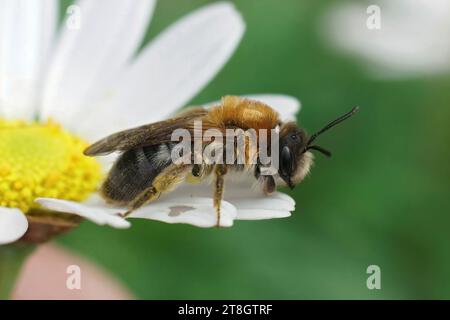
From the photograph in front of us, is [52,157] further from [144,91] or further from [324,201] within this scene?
[324,201]

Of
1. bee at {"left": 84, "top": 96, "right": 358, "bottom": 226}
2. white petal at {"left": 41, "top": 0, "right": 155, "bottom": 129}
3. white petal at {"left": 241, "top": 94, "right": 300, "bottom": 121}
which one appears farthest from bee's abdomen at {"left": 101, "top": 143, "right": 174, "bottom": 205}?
white petal at {"left": 41, "top": 0, "right": 155, "bottom": 129}

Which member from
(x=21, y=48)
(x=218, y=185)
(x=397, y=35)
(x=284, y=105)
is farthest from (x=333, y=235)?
(x=397, y=35)

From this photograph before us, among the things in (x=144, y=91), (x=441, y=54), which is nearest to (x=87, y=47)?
(x=144, y=91)

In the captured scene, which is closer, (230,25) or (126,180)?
(126,180)

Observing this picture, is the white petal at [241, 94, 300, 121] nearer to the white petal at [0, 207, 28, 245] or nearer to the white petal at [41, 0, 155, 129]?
the white petal at [41, 0, 155, 129]
